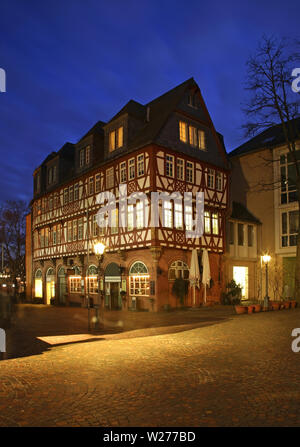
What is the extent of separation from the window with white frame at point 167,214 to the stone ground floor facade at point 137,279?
5.33 feet

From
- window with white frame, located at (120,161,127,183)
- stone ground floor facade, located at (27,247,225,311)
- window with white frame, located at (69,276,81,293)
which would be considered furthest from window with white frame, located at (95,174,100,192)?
window with white frame, located at (69,276,81,293)

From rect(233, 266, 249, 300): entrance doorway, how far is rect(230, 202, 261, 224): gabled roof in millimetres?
4159

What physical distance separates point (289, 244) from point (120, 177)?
49.6ft

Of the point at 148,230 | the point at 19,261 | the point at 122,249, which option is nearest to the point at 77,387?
the point at 148,230

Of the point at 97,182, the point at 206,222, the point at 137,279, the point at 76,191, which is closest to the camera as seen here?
the point at 137,279

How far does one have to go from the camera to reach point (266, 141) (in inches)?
1409

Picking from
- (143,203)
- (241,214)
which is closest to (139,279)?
(143,203)

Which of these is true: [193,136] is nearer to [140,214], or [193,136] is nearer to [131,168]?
[131,168]

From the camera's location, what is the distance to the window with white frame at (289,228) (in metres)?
32.3

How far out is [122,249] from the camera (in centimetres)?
2734

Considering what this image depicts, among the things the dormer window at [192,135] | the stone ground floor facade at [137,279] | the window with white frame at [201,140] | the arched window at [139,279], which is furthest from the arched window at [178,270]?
the window with white frame at [201,140]

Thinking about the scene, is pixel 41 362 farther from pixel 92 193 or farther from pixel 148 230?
pixel 92 193

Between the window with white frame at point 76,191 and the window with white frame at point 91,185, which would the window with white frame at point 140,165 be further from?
the window with white frame at point 76,191

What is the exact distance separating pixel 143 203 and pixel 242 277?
12.8m
